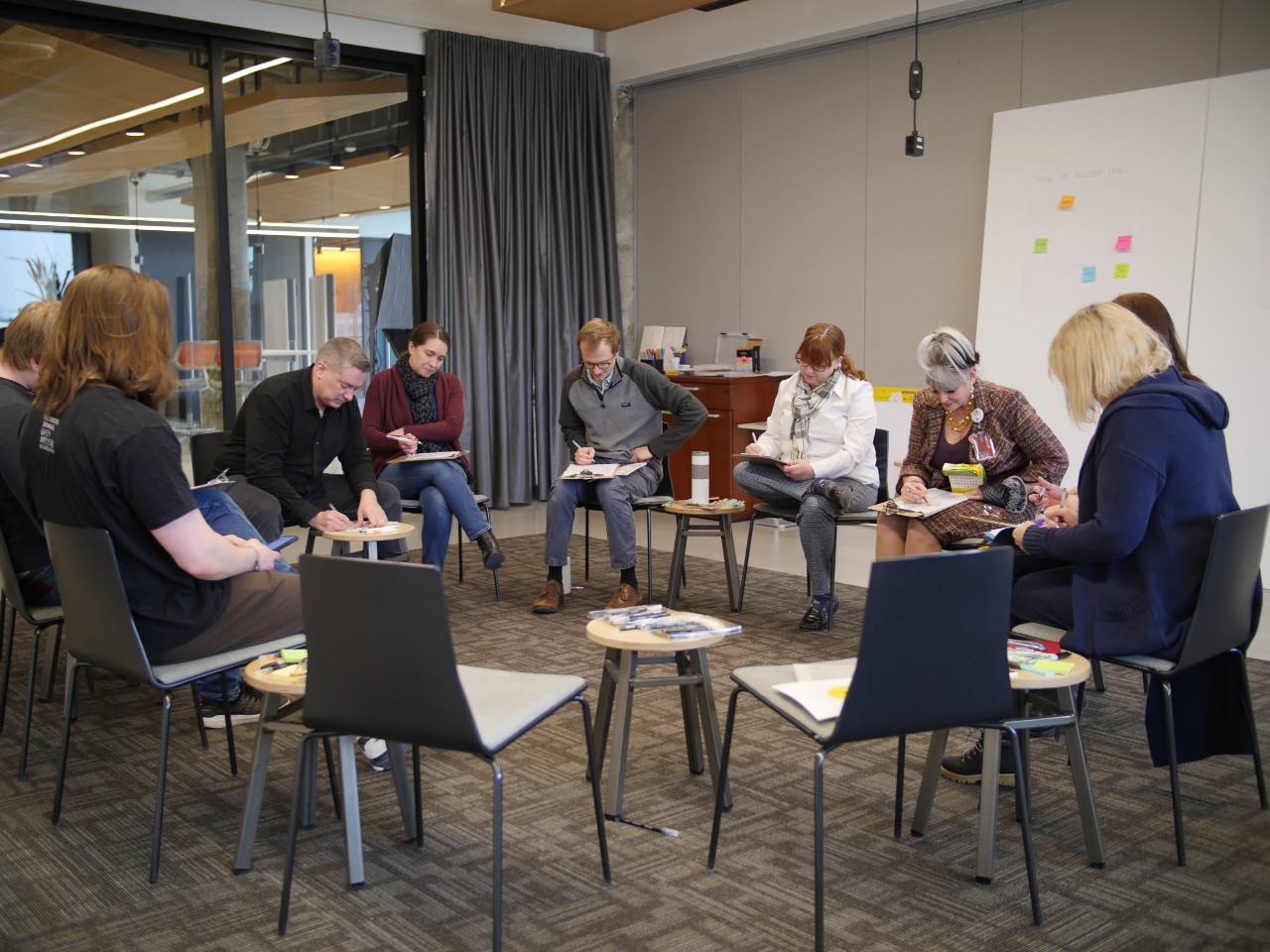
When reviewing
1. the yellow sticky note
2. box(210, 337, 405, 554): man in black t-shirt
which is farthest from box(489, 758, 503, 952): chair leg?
box(210, 337, 405, 554): man in black t-shirt

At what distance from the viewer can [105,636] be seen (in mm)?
2658

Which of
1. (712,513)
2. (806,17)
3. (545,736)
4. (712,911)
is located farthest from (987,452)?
(806,17)

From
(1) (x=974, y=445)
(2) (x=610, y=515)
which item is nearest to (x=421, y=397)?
(2) (x=610, y=515)

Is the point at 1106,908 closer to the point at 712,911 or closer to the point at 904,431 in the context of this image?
the point at 712,911

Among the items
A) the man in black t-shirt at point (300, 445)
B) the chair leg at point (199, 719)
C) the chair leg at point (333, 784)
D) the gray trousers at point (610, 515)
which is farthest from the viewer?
the gray trousers at point (610, 515)

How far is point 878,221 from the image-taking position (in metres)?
6.70

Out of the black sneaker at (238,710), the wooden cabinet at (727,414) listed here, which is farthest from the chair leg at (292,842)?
the wooden cabinet at (727,414)

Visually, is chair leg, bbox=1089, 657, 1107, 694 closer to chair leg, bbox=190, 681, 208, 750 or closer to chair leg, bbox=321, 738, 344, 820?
chair leg, bbox=321, 738, 344, 820

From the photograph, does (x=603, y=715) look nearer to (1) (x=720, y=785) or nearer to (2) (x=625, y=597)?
(1) (x=720, y=785)

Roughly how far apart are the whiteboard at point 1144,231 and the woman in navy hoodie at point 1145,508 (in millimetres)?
2575

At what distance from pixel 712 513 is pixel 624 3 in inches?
134

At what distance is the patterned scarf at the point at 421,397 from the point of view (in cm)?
535

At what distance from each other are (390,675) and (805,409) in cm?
306

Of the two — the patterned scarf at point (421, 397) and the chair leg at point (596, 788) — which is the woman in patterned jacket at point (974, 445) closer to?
the chair leg at point (596, 788)
